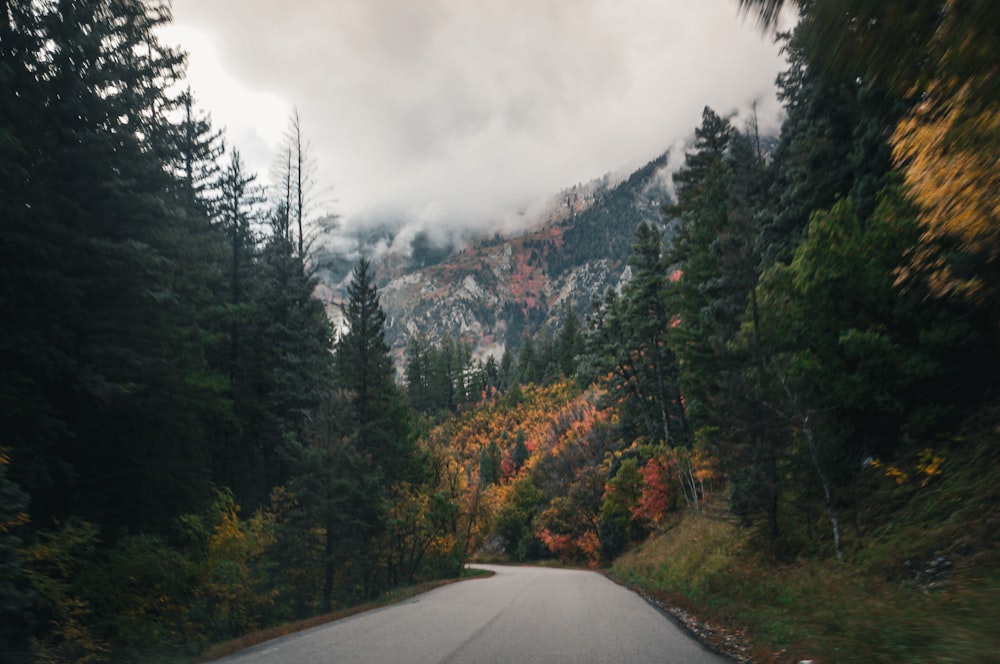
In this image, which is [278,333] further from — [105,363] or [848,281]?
[848,281]

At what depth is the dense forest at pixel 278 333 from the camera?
17.7 feet

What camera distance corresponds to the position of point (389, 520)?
26.9 m

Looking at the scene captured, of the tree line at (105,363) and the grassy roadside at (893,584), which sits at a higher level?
the tree line at (105,363)

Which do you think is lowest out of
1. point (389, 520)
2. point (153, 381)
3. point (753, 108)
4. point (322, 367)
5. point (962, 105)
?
point (389, 520)

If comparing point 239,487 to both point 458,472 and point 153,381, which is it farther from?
point 458,472

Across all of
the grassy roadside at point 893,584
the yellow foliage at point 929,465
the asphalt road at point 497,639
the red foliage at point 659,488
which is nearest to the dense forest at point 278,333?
→ the yellow foliage at point 929,465

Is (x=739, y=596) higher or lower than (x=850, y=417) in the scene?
lower

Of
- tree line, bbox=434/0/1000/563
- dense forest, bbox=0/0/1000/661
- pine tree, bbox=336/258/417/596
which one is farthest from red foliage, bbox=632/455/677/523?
pine tree, bbox=336/258/417/596

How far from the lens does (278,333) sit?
78.2 ft

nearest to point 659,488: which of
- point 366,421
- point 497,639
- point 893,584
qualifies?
point 366,421

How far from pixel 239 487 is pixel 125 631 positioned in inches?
500

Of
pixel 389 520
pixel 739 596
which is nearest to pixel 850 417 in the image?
pixel 739 596

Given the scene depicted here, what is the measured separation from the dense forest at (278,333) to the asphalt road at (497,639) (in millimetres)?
3108

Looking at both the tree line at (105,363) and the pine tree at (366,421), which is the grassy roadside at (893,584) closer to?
the tree line at (105,363)
